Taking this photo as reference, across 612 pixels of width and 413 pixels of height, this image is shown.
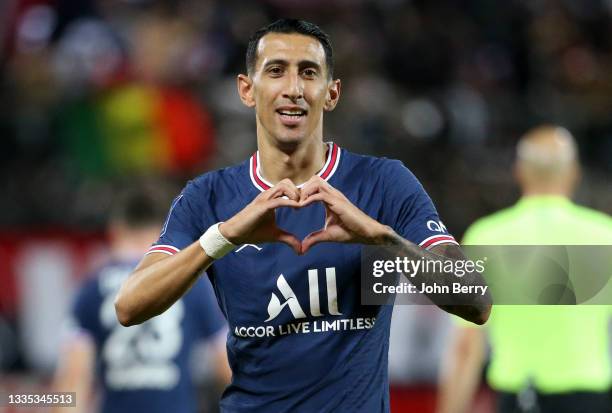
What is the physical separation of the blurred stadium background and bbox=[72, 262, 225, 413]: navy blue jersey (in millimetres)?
3000

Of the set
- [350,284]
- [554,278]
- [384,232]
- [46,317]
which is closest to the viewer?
[384,232]

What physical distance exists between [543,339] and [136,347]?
88.4 inches

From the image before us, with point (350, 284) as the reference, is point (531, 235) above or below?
above

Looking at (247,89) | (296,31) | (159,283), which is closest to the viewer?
(159,283)


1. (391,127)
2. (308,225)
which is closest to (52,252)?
(391,127)

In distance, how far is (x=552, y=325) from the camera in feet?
21.6

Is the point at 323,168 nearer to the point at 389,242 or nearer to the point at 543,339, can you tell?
the point at 389,242

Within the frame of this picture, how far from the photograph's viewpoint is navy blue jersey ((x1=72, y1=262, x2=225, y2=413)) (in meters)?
6.52

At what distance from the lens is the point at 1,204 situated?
10039mm

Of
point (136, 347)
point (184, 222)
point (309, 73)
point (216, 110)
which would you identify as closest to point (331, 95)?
point (309, 73)

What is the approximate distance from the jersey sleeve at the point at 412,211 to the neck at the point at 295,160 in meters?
0.28

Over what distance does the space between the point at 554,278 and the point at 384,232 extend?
2938 millimetres

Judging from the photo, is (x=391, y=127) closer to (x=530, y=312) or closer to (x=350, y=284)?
(x=530, y=312)

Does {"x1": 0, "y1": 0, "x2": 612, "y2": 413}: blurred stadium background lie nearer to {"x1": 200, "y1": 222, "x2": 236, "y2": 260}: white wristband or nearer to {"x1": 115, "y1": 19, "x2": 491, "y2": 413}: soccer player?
{"x1": 115, "y1": 19, "x2": 491, "y2": 413}: soccer player
